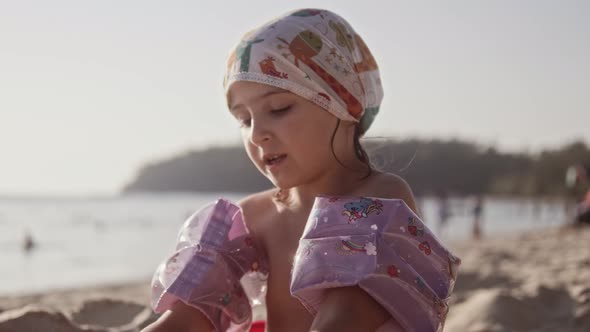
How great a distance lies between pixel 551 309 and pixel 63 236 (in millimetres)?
20979

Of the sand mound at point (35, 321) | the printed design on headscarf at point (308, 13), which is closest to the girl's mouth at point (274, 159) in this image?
the printed design on headscarf at point (308, 13)

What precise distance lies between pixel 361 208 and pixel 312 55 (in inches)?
23.5

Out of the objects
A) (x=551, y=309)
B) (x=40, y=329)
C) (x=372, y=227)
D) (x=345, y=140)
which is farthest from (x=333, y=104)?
(x=551, y=309)

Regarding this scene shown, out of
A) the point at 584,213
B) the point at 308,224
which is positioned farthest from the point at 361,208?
the point at 584,213

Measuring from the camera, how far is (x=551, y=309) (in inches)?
149

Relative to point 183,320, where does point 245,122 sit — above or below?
above

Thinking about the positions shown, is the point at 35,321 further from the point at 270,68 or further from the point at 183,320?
the point at 270,68

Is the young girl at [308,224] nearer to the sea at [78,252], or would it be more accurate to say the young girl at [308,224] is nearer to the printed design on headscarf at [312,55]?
the printed design on headscarf at [312,55]

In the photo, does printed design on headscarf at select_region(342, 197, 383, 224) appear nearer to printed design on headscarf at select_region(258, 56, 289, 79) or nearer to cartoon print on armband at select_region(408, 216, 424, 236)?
cartoon print on armband at select_region(408, 216, 424, 236)

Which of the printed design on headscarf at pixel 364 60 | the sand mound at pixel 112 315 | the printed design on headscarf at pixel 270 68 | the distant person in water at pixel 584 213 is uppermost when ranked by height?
the printed design on headscarf at pixel 270 68

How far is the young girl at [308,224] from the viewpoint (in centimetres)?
188

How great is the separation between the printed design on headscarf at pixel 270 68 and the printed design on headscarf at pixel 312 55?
0.18 feet

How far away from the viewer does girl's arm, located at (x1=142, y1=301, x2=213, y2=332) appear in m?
2.26

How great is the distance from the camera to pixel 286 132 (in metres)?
2.21
